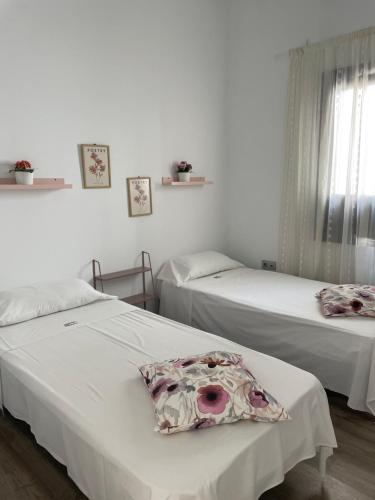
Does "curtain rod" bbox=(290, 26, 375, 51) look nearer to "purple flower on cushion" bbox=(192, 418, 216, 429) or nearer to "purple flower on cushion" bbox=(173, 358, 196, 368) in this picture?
"purple flower on cushion" bbox=(173, 358, 196, 368)

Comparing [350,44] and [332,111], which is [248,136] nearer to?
[332,111]

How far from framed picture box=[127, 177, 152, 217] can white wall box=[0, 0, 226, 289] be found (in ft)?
0.17

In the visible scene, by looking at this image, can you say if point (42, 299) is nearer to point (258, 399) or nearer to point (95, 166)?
point (95, 166)

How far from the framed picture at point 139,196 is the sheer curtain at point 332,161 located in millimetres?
1234

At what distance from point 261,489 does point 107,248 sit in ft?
6.89

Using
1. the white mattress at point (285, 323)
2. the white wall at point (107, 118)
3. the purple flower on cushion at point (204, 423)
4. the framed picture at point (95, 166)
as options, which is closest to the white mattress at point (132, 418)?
the purple flower on cushion at point (204, 423)

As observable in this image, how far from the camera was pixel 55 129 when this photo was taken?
261 cm

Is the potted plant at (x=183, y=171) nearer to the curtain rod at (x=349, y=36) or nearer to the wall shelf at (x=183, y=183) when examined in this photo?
the wall shelf at (x=183, y=183)

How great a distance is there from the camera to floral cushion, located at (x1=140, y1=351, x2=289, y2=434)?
51.1 inches

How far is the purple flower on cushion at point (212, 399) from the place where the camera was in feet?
4.31

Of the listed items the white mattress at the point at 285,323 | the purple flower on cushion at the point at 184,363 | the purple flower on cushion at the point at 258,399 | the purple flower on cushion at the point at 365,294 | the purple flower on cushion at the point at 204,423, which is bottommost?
the white mattress at the point at 285,323

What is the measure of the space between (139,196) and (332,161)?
1.61 metres

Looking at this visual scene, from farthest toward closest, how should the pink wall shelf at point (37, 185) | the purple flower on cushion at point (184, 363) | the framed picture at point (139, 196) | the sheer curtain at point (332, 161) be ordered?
the framed picture at point (139, 196), the sheer curtain at point (332, 161), the pink wall shelf at point (37, 185), the purple flower on cushion at point (184, 363)

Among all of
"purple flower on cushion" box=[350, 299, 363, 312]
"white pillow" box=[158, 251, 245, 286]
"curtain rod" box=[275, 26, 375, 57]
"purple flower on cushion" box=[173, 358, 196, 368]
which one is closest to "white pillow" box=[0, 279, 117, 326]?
"white pillow" box=[158, 251, 245, 286]
